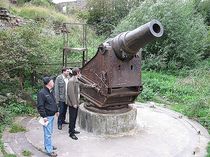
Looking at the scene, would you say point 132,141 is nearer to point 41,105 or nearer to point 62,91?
point 62,91

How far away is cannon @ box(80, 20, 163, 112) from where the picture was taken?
8755mm

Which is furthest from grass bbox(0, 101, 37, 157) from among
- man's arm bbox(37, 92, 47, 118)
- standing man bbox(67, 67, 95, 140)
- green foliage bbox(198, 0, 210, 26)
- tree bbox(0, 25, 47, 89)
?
green foliage bbox(198, 0, 210, 26)

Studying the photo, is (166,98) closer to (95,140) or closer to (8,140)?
(95,140)

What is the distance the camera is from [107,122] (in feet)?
30.4

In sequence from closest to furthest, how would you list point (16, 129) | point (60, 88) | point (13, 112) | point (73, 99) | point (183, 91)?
point (73, 99) → point (16, 129) → point (60, 88) → point (13, 112) → point (183, 91)

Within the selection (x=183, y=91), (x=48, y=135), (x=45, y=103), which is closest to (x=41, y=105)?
(x=45, y=103)

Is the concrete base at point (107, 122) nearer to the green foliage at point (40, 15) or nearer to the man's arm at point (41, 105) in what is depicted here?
the man's arm at point (41, 105)

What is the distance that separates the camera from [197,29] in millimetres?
18219

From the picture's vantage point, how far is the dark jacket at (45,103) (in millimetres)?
7586

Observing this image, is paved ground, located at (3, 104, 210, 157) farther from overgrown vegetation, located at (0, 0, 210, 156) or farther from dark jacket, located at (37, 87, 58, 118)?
dark jacket, located at (37, 87, 58, 118)

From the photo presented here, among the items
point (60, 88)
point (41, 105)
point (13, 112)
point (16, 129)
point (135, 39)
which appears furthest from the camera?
point (13, 112)

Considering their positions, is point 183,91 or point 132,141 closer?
point 132,141

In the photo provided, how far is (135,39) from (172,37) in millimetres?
9161

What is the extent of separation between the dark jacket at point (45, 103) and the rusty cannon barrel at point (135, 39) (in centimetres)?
208
